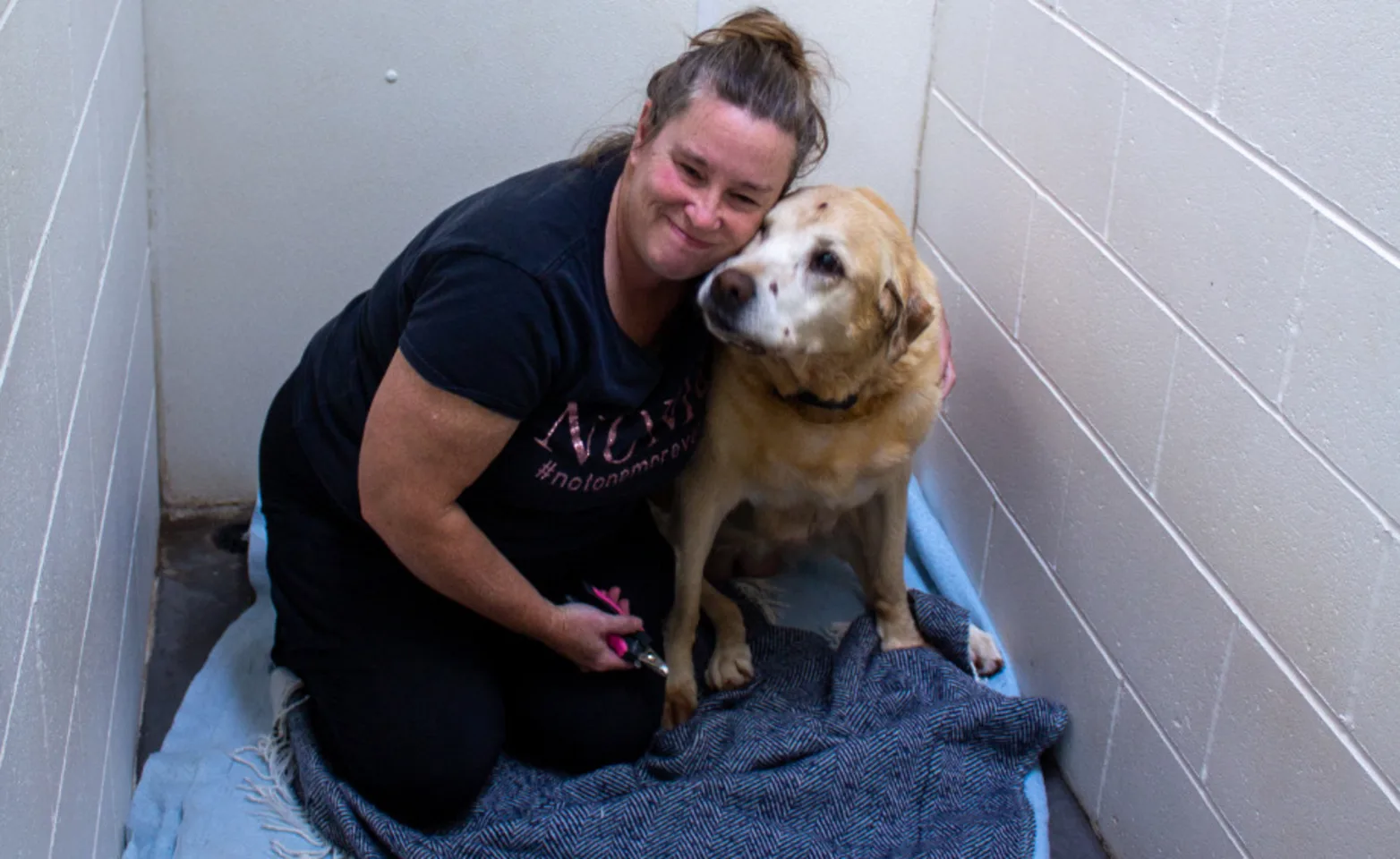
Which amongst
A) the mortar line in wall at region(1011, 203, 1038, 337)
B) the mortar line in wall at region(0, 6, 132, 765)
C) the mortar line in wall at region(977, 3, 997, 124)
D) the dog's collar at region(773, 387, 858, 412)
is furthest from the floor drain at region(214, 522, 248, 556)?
the mortar line in wall at region(977, 3, 997, 124)

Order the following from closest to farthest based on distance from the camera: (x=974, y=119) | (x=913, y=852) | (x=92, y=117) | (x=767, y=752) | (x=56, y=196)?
(x=56, y=196)
(x=92, y=117)
(x=913, y=852)
(x=767, y=752)
(x=974, y=119)

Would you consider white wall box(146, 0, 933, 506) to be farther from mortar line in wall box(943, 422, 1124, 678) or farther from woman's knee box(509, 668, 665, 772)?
woman's knee box(509, 668, 665, 772)

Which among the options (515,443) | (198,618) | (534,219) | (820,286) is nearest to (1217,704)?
(820,286)

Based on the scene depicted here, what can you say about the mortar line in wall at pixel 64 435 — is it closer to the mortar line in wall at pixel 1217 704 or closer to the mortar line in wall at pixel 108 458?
the mortar line in wall at pixel 108 458

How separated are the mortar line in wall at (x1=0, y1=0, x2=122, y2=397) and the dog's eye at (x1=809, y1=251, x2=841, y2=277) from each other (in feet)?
3.17

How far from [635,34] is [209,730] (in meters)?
1.47

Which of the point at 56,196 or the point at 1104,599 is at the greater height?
the point at 56,196

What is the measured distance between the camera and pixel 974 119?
8.83 ft

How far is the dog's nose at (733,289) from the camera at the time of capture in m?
1.95

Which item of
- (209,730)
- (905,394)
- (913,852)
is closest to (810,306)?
(905,394)

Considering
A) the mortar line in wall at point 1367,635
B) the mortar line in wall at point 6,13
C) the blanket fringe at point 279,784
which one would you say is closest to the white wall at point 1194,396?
the mortar line in wall at point 1367,635

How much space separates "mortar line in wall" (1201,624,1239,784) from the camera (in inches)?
74.2

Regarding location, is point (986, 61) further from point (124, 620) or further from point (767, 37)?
point (124, 620)

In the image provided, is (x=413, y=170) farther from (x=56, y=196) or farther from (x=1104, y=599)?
(x=1104, y=599)
